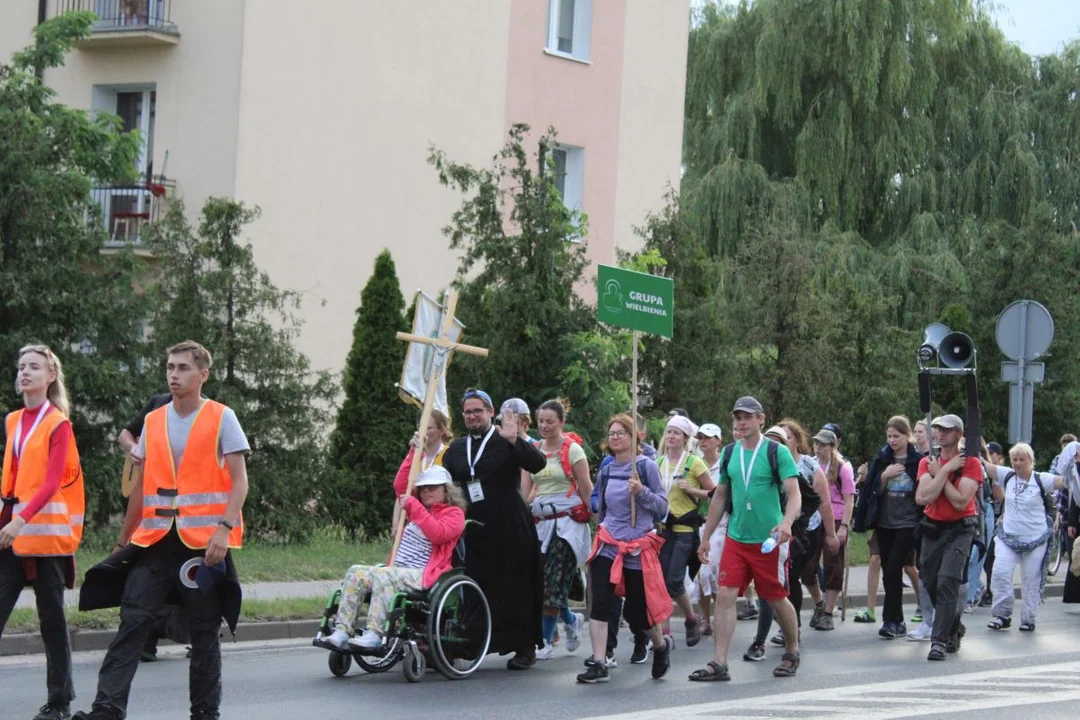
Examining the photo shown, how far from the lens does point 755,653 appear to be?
13227 millimetres

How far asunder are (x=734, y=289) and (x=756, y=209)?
6544mm

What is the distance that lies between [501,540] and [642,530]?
969 millimetres

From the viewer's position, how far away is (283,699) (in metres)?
10.4

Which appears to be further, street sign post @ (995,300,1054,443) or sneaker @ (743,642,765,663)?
street sign post @ (995,300,1054,443)

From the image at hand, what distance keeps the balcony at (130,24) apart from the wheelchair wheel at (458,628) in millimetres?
16377

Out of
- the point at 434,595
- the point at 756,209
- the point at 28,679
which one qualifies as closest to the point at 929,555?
the point at 434,595

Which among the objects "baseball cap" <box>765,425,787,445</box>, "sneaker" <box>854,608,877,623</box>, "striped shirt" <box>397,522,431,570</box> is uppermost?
"baseball cap" <box>765,425,787,445</box>

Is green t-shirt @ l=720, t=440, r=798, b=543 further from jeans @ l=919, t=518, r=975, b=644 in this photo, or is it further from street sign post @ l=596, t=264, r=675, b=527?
jeans @ l=919, t=518, r=975, b=644

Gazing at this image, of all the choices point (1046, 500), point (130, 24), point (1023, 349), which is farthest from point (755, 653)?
point (130, 24)

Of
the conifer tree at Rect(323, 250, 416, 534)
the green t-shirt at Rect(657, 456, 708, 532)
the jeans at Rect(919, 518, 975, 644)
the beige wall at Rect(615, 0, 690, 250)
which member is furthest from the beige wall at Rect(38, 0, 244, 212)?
the jeans at Rect(919, 518, 975, 644)

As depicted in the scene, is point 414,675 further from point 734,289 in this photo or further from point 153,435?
point 734,289

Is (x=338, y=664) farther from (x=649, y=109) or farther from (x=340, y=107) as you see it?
(x=649, y=109)

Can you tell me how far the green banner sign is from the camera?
1319 cm

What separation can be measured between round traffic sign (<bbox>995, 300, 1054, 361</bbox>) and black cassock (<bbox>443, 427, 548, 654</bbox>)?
9.42 metres
